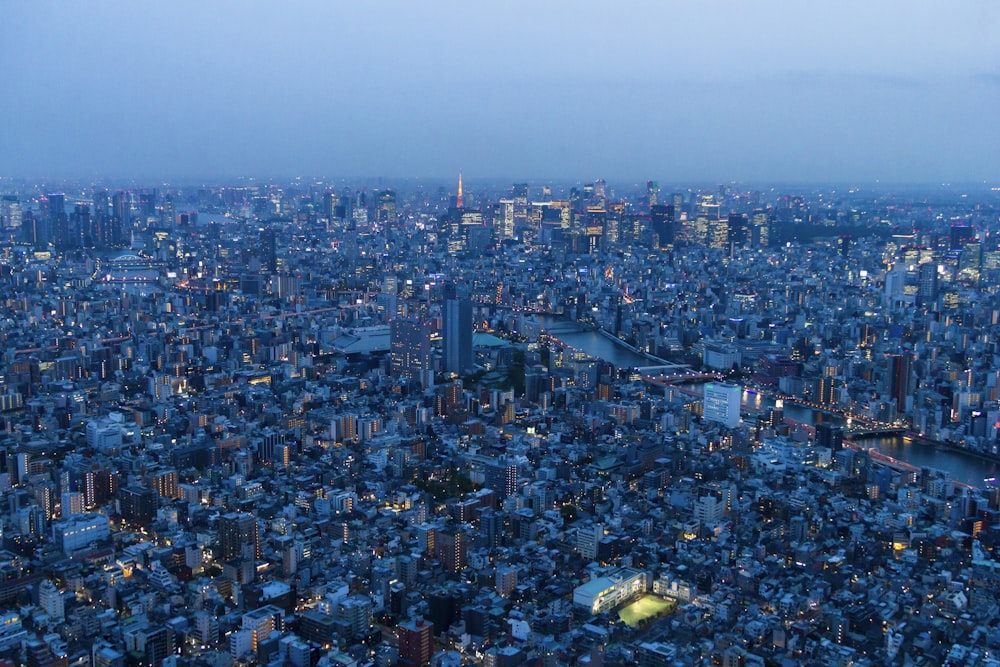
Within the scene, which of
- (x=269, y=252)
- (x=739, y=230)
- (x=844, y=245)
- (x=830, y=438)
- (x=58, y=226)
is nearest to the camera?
(x=830, y=438)

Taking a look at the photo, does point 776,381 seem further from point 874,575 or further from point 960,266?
point 960,266

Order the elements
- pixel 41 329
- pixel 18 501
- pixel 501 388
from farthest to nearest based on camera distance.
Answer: pixel 41 329 → pixel 501 388 → pixel 18 501

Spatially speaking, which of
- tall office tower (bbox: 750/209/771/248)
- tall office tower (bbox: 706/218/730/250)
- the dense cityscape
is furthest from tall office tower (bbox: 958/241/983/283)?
tall office tower (bbox: 706/218/730/250)

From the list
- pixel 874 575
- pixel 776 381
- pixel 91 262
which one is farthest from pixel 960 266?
pixel 91 262

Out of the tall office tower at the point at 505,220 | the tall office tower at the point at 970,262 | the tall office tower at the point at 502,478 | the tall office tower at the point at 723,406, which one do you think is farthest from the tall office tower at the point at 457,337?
the tall office tower at the point at 505,220

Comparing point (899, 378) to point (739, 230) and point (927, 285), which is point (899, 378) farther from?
point (739, 230)

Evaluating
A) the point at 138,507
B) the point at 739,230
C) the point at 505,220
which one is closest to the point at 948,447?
the point at 138,507

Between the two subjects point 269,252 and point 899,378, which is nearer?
point 899,378
